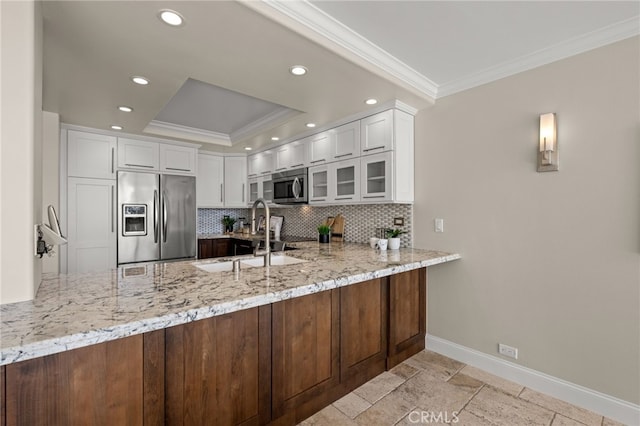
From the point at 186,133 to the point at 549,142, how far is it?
405cm

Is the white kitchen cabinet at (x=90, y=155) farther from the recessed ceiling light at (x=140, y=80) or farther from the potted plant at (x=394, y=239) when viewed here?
the potted plant at (x=394, y=239)

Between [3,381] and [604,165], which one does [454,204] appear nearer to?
[604,165]

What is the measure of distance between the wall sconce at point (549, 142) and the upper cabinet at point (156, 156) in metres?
4.20

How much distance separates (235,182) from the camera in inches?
205

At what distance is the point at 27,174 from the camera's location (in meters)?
1.30

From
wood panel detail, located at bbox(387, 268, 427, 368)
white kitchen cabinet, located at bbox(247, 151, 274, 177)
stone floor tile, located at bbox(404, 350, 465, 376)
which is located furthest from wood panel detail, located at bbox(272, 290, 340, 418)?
white kitchen cabinet, located at bbox(247, 151, 274, 177)

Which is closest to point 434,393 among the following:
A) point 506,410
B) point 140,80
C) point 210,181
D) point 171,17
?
point 506,410

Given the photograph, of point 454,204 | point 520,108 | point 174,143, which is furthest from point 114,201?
point 520,108

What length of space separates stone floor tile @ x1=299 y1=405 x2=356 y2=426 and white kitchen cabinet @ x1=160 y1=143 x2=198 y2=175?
3683 millimetres

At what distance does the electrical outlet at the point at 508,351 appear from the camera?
242cm

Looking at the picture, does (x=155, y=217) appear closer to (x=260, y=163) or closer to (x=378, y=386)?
(x=260, y=163)

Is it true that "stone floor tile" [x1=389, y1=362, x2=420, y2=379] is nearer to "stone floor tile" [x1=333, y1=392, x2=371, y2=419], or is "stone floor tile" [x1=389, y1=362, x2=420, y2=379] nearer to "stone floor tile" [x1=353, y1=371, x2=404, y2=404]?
"stone floor tile" [x1=353, y1=371, x2=404, y2=404]

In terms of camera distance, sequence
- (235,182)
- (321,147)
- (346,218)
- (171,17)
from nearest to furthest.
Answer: (171,17)
(321,147)
(346,218)
(235,182)

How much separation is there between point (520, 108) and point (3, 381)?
3.24 meters
